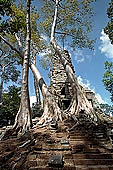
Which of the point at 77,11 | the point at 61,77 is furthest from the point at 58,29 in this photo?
the point at 61,77

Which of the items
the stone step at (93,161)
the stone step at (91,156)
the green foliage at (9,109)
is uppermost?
the green foliage at (9,109)

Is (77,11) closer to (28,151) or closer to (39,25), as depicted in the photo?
(39,25)

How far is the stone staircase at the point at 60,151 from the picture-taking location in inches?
89.7

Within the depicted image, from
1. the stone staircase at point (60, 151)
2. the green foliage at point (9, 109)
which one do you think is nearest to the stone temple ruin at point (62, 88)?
the green foliage at point (9, 109)

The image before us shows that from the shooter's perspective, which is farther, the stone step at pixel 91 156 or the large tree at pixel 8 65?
the large tree at pixel 8 65

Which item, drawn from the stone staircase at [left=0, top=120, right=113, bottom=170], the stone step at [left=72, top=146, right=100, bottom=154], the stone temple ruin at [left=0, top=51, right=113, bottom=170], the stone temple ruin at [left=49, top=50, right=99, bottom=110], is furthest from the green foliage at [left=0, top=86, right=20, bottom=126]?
the stone step at [left=72, top=146, right=100, bottom=154]

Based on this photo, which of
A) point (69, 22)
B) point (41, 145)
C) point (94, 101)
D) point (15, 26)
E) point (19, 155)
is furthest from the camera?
point (69, 22)

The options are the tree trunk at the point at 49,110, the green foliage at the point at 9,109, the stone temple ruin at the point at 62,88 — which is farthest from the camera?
the green foliage at the point at 9,109

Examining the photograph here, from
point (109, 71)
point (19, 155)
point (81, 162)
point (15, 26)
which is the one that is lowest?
point (81, 162)

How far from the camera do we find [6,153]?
9.02ft

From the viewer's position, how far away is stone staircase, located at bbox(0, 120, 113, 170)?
7.48 feet

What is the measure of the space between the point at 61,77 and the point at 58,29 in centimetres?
380

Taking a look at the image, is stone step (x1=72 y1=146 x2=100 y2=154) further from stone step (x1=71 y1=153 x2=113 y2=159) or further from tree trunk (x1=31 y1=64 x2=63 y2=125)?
tree trunk (x1=31 y1=64 x2=63 y2=125)

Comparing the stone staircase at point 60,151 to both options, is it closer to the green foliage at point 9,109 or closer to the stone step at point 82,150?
the stone step at point 82,150
